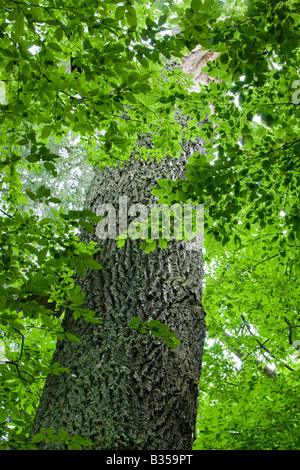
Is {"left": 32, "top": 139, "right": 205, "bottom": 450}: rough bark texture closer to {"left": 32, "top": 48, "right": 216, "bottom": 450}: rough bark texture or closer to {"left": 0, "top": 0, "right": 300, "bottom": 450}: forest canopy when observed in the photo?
{"left": 32, "top": 48, "right": 216, "bottom": 450}: rough bark texture

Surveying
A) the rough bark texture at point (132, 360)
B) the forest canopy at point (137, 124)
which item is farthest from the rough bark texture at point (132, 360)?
the forest canopy at point (137, 124)

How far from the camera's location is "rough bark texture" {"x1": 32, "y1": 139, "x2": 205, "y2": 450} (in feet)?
6.87

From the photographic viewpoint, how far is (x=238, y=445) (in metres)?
3.77

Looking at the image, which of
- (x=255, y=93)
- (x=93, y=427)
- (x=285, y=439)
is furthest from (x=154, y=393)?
(x=285, y=439)

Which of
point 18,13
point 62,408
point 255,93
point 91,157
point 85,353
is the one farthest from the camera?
point 91,157

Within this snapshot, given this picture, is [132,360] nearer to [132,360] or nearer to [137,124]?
[132,360]

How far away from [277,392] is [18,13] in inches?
173

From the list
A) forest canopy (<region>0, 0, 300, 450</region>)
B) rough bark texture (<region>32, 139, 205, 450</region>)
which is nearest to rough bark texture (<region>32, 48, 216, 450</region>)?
rough bark texture (<region>32, 139, 205, 450</region>)

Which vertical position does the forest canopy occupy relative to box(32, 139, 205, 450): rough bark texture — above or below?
above

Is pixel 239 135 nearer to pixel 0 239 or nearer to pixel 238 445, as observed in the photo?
pixel 0 239

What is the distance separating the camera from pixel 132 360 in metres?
2.30

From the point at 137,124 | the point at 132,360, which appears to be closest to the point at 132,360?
the point at 132,360

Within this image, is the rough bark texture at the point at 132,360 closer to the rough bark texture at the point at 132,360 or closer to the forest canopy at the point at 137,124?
the rough bark texture at the point at 132,360

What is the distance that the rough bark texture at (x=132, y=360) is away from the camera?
209 centimetres
